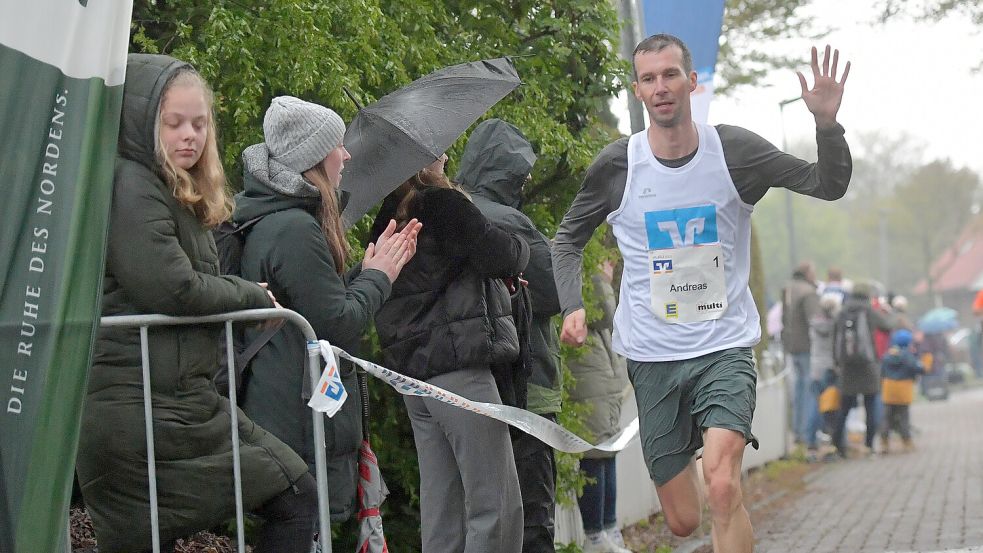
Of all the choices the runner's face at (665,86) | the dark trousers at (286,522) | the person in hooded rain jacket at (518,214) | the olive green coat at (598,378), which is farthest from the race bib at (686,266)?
the olive green coat at (598,378)

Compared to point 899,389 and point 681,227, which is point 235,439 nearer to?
point 681,227

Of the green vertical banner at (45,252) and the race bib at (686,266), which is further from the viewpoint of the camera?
the race bib at (686,266)

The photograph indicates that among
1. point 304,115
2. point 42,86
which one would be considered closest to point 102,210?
point 42,86

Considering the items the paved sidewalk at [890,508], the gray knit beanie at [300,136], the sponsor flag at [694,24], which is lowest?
the paved sidewalk at [890,508]

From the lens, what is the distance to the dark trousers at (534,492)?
5992mm

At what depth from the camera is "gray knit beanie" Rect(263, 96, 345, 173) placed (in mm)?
4719

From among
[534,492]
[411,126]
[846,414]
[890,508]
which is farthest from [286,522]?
[846,414]

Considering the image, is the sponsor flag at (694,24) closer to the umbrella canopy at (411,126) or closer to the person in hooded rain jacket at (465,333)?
the umbrella canopy at (411,126)

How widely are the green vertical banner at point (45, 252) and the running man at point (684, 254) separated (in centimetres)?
236

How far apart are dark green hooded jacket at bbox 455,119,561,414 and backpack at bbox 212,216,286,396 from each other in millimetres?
1413

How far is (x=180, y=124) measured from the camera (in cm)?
400

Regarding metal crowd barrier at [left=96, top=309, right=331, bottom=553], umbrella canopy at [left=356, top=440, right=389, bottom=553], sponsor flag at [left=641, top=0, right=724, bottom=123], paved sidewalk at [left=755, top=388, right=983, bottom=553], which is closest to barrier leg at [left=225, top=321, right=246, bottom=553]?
metal crowd barrier at [left=96, top=309, right=331, bottom=553]

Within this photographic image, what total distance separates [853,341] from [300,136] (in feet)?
41.0

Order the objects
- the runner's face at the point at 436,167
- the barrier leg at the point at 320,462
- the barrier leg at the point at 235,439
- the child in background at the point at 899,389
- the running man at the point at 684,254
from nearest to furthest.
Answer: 1. the barrier leg at the point at 235,439
2. the barrier leg at the point at 320,462
3. the running man at the point at 684,254
4. the runner's face at the point at 436,167
5. the child in background at the point at 899,389
